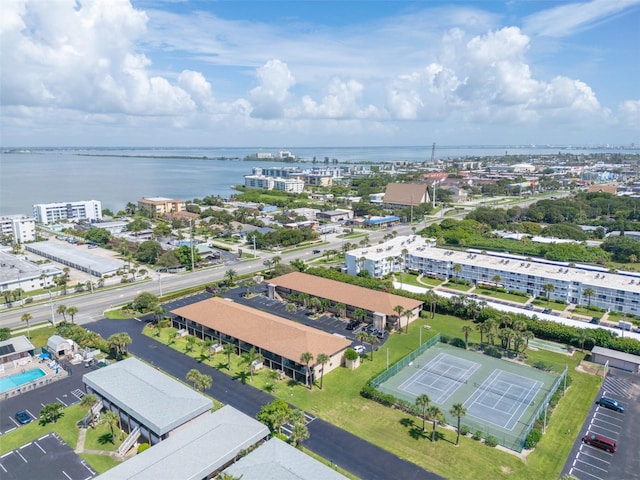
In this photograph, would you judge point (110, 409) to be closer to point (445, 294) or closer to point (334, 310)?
point (334, 310)

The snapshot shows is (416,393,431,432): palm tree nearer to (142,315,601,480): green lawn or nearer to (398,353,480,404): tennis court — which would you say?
(142,315,601,480): green lawn

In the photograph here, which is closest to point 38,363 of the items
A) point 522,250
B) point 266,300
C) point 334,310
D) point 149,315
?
point 149,315

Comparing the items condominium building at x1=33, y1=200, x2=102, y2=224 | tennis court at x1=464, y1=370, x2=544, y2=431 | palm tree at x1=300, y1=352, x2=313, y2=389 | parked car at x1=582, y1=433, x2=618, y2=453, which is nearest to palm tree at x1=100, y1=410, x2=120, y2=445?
palm tree at x1=300, y1=352, x2=313, y2=389

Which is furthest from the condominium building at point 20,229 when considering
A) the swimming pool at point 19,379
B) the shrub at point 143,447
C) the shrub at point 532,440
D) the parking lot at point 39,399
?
the shrub at point 532,440

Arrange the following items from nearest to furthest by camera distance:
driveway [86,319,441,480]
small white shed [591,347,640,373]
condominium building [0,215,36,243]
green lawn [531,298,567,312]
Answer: driveway [86,319,441,480]
small white shed [591,347,640,373]
green lawn [531,298,567,312]
condominium building [0,215,36,243]

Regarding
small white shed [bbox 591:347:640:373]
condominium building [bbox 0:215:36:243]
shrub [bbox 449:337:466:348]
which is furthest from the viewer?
condominium building [bbox 0:215:36:243]

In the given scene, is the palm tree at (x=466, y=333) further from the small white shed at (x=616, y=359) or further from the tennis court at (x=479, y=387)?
the small white shed at (x=616, y=359)

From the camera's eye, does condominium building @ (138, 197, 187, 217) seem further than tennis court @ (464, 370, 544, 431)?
Yes
